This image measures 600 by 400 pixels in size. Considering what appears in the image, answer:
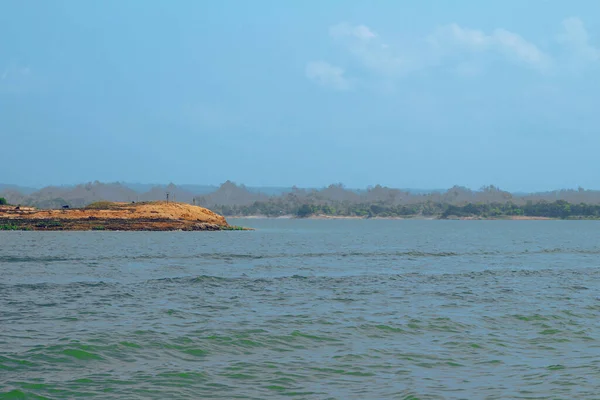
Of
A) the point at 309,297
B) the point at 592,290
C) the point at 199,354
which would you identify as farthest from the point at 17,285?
the point at 592,290

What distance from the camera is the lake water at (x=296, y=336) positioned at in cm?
1596

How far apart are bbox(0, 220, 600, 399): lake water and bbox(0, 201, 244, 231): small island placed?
2720 inches

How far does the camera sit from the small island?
10650cm

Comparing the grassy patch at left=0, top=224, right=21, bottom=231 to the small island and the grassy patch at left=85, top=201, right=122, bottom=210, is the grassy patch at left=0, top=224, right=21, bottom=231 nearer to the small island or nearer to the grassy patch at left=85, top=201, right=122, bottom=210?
the small island

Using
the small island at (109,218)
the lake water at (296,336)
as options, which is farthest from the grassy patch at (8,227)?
the lake water at (296,336)

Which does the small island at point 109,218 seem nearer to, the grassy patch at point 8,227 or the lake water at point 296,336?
the grassy patch at point 8,227

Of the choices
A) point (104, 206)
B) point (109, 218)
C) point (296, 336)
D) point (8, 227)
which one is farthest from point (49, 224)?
point (296, 336)

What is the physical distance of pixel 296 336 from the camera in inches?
834

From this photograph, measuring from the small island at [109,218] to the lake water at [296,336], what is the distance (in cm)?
6910

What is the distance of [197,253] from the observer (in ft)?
198

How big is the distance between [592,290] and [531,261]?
848 inches

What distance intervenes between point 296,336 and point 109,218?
94.2m

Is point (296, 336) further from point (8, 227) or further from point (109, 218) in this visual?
point (109, 218)

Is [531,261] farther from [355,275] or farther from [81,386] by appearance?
[81,386]
